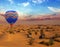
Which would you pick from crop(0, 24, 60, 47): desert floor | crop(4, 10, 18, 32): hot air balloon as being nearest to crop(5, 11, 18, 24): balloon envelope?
crop(4, 10, 18, 32): hot air balloon

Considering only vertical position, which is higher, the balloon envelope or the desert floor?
the balloon envelope

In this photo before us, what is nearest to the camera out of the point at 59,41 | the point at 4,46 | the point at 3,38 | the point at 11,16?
the point at 4,46

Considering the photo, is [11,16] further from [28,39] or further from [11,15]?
[28,39]

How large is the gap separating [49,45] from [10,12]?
668 inches

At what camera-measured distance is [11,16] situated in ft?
117

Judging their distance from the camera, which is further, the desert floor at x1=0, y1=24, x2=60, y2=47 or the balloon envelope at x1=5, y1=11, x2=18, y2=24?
the balloon envelope at x1=5, y1=11, x2=18, y2=24

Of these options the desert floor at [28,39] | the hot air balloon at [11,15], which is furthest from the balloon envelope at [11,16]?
the desert floor at [28,39]

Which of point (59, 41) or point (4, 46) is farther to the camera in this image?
point (59, 41)

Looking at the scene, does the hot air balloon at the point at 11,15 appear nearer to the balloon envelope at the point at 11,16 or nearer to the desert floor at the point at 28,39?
the balloon envelope at the point at 11,16

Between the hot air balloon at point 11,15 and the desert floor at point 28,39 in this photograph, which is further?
the hot air balloon at point 11,15

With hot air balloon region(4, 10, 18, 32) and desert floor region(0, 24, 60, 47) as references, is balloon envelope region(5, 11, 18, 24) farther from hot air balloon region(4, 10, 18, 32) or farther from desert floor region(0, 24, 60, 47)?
desert floor region(0, 24, 60, 47)

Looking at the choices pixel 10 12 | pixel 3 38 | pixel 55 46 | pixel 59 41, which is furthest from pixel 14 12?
pixel 55 46

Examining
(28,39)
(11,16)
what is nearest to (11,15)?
(11,16)

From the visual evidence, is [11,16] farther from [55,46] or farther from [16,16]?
[55,46]
